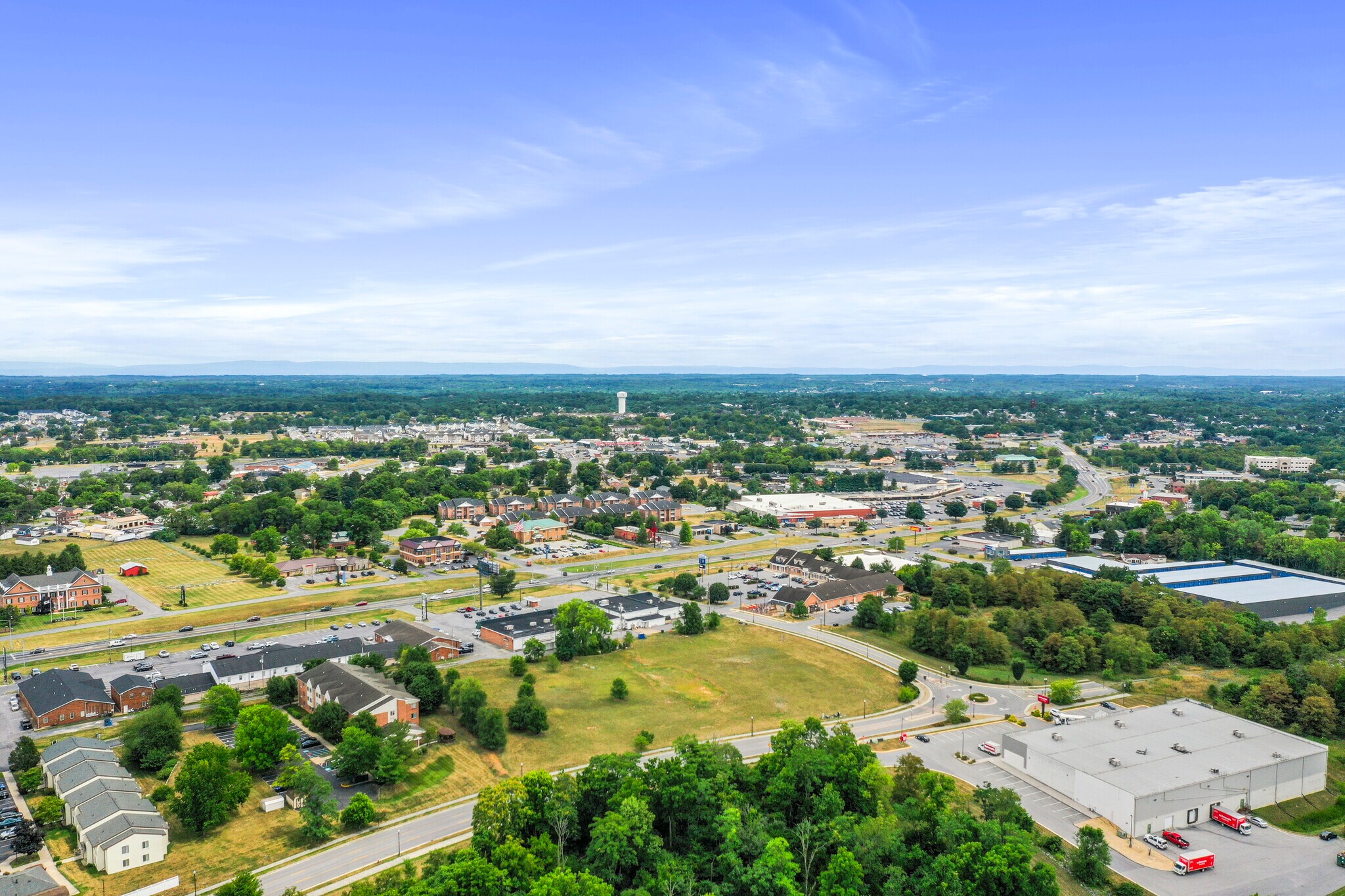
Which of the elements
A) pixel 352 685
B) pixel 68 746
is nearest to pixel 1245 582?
pixel 352 685

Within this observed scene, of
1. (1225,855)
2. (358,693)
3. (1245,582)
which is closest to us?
(1225,855)

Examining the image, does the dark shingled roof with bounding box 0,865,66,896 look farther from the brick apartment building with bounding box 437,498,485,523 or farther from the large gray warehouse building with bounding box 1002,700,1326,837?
the brick apartment building with bounding box 437,498,485,523

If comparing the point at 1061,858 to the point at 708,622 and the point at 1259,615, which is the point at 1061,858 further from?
the point at 1259,615

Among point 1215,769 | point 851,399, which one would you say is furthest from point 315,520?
point 851,399

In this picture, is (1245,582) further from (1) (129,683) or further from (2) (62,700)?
(2) (62,700)

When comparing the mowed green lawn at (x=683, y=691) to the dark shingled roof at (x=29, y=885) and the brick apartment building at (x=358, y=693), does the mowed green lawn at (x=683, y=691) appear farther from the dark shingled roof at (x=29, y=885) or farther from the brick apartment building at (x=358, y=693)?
the dark shingled roof at (x=29, y=885)

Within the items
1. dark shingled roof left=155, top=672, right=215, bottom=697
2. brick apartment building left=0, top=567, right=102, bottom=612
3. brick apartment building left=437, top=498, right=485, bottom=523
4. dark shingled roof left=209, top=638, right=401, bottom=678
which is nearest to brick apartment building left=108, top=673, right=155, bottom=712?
dark shingled roof left=155, top=672, right=215, bottom=697
